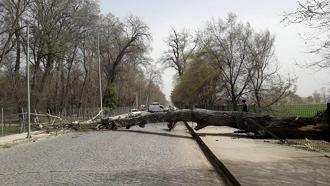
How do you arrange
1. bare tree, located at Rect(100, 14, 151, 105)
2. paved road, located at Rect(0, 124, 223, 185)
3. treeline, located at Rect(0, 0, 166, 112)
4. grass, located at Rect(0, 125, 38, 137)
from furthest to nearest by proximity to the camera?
1. bare tree, located at Rect(100, 14, 151, 105)
2. treeline, located at Rect(0, 0, 166, 112)
3. grass, located at Rect(0, 125, 38, 137)
4. paved road, located at Rect(0, 124, 223, 185)

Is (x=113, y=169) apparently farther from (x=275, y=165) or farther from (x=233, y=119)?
(x=233, y=119)

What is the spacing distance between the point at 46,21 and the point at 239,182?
154ft

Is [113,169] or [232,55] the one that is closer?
[113,169]

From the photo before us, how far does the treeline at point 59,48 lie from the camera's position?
2041 inches

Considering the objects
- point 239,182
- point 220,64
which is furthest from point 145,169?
point 220,64

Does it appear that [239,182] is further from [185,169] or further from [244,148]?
[244,148]

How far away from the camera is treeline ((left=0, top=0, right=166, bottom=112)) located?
170ft

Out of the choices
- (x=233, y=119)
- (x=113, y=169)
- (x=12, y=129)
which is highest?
(x=233, y=119)

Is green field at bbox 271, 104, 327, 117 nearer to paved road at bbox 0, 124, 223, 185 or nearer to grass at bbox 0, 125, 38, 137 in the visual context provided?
paved road at bbox 0, 124, 223, 185

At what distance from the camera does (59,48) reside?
54.6m

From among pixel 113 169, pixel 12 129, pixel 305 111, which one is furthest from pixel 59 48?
pixel 113 169

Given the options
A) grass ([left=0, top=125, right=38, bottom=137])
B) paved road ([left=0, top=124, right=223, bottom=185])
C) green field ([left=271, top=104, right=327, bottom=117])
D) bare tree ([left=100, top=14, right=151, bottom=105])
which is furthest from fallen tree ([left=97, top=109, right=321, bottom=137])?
bare tree ([left=100, top=14, right=151, bottom=105])

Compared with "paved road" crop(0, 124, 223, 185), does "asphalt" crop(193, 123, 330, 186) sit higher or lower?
higher

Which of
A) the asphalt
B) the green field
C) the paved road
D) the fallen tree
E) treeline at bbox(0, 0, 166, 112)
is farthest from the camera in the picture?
treeline at bbox(0, 0, 166, 112)
